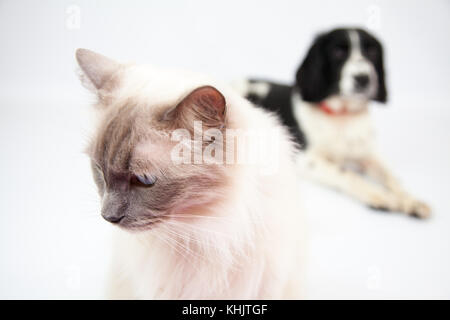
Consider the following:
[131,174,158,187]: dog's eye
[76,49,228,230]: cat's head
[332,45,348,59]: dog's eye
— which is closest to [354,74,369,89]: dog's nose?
[332,45,348,59]: dog's eye

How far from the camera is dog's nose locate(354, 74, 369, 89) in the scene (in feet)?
5.04

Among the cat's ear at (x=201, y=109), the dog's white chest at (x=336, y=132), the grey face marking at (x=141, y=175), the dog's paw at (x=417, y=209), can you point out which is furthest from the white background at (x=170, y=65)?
the cat's ear at (x=201, y=109)

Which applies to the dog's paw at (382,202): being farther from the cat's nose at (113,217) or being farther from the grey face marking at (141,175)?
the cat's nose at (113,217)

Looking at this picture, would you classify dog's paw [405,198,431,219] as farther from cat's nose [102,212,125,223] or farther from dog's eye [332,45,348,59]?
cat's nose [102,212,125,223]

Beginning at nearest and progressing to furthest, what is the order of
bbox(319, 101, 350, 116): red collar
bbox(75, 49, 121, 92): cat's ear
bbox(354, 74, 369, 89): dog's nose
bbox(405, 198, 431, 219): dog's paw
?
bbox(75, 49, 121, 92): cat's ear < bbox(405, 198, 431, 219): dog's paw < bbox(354, 74, 369, 89): dog's nose < bbox(319, 101, 350, 116): red collar

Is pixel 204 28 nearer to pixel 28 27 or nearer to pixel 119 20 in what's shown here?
pixel 119 20

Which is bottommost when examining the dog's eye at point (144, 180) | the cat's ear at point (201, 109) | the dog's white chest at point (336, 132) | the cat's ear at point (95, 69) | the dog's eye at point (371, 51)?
the dog's white chest at point (336, 132)

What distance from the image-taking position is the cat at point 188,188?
691mm

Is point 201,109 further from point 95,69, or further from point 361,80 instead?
point 361,80

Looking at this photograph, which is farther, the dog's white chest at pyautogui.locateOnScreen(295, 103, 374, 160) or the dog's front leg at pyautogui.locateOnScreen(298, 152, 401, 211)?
the dog's white chest at pyautogui.locateOnScreen(295, 103, 374, 160)

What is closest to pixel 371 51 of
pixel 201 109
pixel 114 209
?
pixel 201 109

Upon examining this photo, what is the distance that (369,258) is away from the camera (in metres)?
1.30

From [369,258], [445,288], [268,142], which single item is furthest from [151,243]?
[445,288]

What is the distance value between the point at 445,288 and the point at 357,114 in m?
0.79
